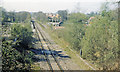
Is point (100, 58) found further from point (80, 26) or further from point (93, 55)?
point (80, 26)

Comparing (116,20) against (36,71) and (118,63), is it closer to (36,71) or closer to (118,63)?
(118,63)

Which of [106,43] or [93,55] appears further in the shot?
[93,55]

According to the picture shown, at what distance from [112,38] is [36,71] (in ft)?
15.4

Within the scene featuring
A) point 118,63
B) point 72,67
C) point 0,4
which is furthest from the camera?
point 72,67

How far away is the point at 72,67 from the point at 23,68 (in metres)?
4.15

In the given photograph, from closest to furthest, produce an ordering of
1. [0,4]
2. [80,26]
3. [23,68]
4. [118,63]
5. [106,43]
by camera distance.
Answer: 1. [0,4]
2. [23,68]
3. [118,63]
4. [106,43]
5. [80,26]

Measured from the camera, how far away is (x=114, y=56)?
7164 mm

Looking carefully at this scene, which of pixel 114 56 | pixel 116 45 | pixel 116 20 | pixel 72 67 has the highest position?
pixel 116 20

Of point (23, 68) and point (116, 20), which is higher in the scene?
point (116, 20)

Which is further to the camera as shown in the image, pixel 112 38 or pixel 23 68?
pixel 112 38

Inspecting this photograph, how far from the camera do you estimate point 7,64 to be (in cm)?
523

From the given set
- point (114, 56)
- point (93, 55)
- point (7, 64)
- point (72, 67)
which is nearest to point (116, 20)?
point (114, 56)

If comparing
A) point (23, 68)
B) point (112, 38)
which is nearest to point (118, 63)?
point (112, 38)

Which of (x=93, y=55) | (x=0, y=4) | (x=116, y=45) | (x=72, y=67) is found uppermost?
(x=0, y=4)
